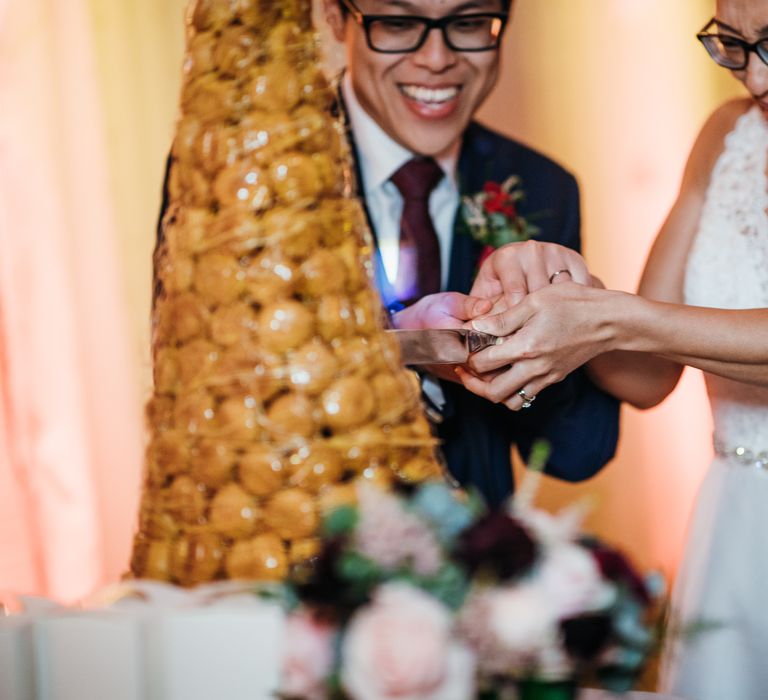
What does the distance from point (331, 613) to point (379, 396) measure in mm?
371

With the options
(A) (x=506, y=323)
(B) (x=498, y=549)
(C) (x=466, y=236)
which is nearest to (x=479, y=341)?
(A) (x=506, y=323)

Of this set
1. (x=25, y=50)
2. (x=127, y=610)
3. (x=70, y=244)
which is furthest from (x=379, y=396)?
(x=25, y=50)

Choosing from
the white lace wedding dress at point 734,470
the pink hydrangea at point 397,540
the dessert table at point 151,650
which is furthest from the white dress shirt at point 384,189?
the pink hydrangea at point 397,540

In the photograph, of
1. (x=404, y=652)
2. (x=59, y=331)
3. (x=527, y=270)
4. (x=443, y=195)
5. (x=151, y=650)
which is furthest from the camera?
(x=443, y=195)

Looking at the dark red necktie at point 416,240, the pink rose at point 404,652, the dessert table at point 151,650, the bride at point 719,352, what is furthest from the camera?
the dark red necktie at point 416,240

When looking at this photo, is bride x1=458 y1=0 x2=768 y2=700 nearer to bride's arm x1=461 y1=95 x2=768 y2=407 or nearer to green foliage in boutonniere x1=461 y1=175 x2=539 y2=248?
bride's arm x1=461 y1=95 x2=768 y2=407

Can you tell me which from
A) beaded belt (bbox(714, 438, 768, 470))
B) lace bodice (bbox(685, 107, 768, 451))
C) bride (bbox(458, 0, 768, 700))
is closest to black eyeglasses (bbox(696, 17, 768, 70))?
bride (bbox(458, 0, 768, 700))

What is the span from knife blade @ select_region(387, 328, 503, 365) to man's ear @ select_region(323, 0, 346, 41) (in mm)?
558

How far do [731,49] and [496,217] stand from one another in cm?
40

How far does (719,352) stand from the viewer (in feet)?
4.37

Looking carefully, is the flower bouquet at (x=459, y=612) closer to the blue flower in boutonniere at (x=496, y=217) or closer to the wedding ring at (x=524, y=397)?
the wedding ring at (x=524, y=397)

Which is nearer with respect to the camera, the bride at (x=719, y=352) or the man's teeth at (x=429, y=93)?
the bride at (x=719, y=352)

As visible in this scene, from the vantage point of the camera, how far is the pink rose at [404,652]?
643 mm

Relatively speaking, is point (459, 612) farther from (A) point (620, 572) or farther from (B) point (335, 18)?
(B) point (335, 18)
